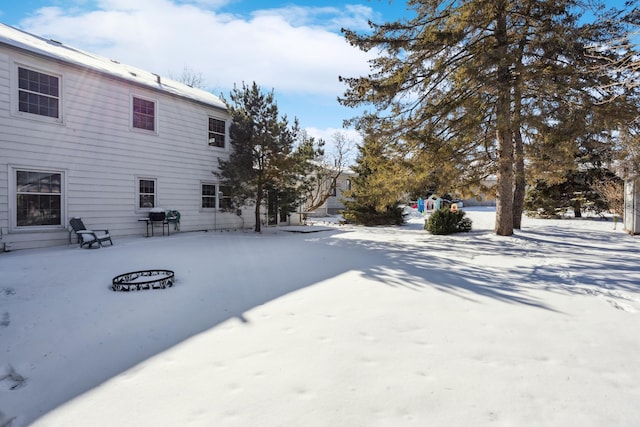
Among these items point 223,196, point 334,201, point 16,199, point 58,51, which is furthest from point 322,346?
point 334,201

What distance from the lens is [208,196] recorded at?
44.5ft

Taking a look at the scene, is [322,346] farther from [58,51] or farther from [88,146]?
[58,51]

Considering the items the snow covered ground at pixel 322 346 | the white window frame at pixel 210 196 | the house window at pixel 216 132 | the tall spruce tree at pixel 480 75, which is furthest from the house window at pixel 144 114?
the tall spruce tree at pixel 480 75

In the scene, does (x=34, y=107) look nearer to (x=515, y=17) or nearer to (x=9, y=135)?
(x=9, y=135)

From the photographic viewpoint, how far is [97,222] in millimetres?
10062

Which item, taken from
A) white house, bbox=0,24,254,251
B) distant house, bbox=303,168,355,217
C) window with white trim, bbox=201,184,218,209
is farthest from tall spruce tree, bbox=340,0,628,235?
distant house, bbox=303,168,355,217

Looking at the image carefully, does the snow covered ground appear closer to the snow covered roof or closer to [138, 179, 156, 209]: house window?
[138, 179, 156, 209]: house window

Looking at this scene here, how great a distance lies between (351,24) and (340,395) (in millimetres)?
10649

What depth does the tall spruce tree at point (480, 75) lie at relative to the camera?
8.84 meters

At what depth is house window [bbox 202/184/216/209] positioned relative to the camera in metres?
13.4

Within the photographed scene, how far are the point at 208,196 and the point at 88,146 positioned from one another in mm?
4523

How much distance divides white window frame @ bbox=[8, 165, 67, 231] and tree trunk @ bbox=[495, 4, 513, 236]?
11.9 meters

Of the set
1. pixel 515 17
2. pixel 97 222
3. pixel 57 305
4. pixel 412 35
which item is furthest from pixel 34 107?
pixel 515 17

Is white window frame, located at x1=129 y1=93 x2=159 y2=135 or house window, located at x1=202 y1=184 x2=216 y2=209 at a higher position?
white window frame, located at x1=129 y1=93 x2=159 y2=135
